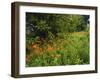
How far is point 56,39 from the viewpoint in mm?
2318

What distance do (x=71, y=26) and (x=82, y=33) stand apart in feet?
0.43

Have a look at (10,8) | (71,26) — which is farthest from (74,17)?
(10,8)

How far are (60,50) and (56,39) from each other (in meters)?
0.10

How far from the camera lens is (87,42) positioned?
2451mm

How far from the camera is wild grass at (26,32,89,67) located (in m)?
2.23

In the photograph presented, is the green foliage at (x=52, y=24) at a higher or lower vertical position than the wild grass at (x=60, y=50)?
higher

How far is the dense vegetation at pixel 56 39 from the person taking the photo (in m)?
2.23

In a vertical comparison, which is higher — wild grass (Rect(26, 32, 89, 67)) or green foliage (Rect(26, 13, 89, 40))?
green foliage (Rect(26, 13, 89, 40))

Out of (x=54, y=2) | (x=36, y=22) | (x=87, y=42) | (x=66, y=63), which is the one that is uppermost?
(x=54, y=2)

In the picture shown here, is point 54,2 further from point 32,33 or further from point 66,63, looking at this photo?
point 66,63

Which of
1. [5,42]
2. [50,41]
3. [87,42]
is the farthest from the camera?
[87,42]

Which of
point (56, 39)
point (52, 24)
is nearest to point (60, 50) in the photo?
point (56, 39)

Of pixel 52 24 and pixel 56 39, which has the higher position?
pixel 52 24

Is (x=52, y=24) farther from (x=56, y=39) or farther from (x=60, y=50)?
(x=60, y=50)
